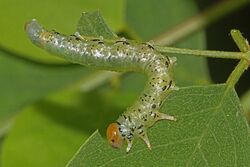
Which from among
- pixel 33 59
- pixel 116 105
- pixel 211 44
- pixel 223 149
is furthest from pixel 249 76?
pixel 223 149

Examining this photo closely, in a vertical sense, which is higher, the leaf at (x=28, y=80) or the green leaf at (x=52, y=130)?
the leaf at (x=28, y=80)

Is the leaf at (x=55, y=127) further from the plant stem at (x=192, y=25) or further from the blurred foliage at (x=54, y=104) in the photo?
the plant stem at (x=192, y=25)

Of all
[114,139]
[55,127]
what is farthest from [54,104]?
[114,139]

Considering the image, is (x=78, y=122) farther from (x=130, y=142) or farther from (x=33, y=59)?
(x=130, y=142)

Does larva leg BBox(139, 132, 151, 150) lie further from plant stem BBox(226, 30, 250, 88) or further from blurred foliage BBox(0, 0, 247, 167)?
blurred foliage BBox(0, 0, 247, 167)

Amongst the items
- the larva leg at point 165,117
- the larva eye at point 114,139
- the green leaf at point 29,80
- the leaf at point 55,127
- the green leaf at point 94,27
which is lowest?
the leaf at point 55,127

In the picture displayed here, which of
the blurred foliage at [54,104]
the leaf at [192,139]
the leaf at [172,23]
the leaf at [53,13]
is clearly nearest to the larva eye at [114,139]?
the leaf at [192,139]
